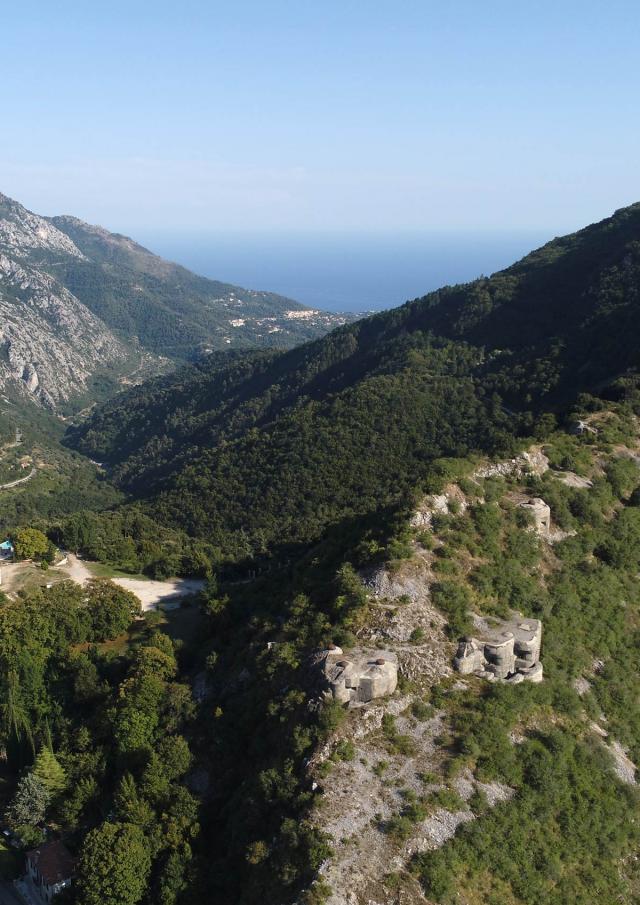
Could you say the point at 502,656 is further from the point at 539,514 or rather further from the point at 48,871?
the point at 48,871

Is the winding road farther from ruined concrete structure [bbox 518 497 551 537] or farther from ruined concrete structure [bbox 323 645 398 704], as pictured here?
ruined concrete structure [bbox 323 645 398 704]

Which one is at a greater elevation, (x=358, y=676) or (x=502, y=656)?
(x=358, y=676)

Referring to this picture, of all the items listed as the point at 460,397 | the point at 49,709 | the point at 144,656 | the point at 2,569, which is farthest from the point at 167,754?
the point at 460,397

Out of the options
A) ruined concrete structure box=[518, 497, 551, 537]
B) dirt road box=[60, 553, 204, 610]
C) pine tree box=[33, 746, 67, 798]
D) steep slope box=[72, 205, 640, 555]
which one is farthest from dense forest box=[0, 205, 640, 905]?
steep slope box=[72, 205, 640, 555]

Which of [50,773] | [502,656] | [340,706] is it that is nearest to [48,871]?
[50,773]

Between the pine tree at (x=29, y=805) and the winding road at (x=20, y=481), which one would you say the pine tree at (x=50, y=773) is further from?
the winding road at (x=20, y=481)

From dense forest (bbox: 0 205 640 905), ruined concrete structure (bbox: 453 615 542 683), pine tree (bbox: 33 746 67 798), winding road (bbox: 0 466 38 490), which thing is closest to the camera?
dense forest (bbox: 0 205 640 905)

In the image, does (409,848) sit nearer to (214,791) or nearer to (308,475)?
(214,791)

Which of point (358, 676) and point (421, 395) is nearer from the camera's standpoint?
point (358, 676)
